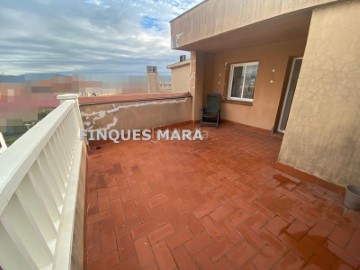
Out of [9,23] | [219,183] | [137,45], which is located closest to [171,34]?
[9,23]

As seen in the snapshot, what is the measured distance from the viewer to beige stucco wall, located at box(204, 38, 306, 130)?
3.56m

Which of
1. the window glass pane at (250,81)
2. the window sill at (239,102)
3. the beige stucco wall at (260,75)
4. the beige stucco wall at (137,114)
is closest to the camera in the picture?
the beige stucco wall at (137,114)

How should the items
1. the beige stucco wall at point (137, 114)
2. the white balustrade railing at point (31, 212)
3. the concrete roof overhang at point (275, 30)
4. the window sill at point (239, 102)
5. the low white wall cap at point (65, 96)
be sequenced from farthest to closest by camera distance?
the window sill at point (239, 102), the beige stucco wall at point (137, 114), the low white wall cap at point (65, 96), the concrete roof overhang at point (275, 30), the white balustrade railing at point (31, 212)

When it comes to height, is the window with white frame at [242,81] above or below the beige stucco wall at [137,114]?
above

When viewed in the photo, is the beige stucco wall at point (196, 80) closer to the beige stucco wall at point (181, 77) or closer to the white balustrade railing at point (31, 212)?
the beige stucco wall at point (181, 77)

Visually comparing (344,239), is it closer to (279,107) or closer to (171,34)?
(279,107)

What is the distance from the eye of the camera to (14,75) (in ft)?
5.47

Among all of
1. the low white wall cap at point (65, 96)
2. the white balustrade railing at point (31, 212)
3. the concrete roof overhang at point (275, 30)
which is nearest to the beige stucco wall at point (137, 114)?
the low white wall cap at point (65, 96)

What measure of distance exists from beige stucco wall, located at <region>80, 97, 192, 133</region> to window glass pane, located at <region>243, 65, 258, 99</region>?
1716 millimetres

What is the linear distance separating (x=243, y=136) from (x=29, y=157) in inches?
161

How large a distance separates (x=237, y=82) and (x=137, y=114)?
323 centimetres

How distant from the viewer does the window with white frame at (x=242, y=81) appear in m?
4.37

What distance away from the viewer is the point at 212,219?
1654mm

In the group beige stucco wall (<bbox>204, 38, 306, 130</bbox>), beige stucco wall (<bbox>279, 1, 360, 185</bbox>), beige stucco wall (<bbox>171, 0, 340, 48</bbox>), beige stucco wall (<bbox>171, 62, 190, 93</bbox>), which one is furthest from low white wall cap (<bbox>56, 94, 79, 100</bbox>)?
beige stucco wall (<bbox>171, 62, 190, 93</bbox>)
